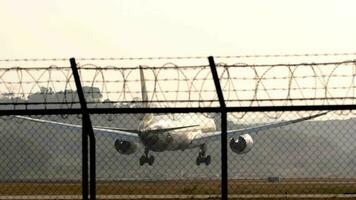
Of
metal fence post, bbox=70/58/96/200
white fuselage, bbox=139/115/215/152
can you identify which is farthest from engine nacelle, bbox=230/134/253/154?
metal fence post, bbox=70/58/96/200

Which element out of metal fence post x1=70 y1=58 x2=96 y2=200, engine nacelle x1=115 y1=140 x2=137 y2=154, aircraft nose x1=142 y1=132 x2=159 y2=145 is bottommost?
engine nacelle x1=115 y1=140 x2=137 y2=154

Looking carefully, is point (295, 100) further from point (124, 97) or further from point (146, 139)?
point (146, 139)

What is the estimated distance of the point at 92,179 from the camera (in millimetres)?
14234

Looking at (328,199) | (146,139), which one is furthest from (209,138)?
(328,199)

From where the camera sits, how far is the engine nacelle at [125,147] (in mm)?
79312

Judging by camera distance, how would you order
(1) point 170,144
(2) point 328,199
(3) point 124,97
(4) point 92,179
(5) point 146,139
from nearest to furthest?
(4) point 92,179 < (3) point 124,97 < (2) point 328,199 < (5) point 146,139 < (1) point 170,144

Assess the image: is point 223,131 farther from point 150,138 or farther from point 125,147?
point 125,147

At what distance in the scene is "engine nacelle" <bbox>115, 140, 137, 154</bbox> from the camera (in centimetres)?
7931

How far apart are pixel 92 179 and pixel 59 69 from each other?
2.21m

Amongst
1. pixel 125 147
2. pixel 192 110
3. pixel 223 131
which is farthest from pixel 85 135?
pixel 125 147

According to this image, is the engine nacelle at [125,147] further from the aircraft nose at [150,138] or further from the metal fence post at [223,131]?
the metal fence post at [223,131]

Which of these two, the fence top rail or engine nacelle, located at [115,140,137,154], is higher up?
the fence top rail

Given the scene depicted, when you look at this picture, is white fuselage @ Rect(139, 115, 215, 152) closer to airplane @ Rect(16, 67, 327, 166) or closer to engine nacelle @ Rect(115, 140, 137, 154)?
airplane @ Rect(16, 67, 327, 166)

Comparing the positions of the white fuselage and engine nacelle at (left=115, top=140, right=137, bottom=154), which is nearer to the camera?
the white fuselage
